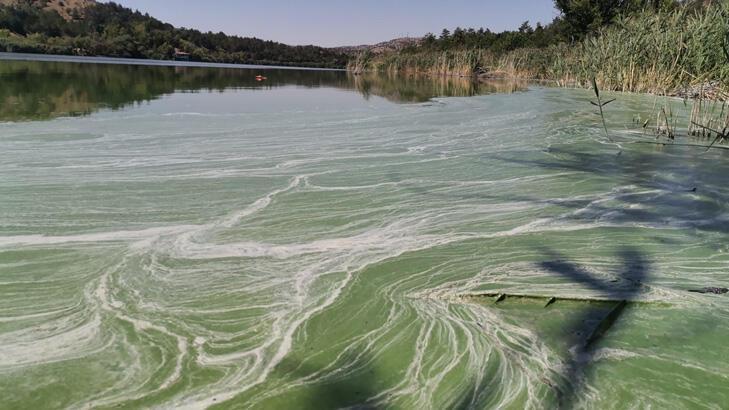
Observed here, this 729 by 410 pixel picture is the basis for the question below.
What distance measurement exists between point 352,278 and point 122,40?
209 ft

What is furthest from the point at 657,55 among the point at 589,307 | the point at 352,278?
the point at 352,278

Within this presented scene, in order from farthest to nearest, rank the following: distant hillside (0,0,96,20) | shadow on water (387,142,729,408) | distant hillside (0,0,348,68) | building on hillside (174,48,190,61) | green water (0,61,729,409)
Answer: distant hillside (0,0,96,20) → building on hillside (174,48,190,61) → distant hillside (0,0,348,68) → shadow on water (387,142,729,408) → green water (0,61,729,409)

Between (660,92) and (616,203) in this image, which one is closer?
(616,203)

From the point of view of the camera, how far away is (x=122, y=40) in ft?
186

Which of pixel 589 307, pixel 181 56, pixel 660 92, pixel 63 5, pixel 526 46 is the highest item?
pixel 63 5

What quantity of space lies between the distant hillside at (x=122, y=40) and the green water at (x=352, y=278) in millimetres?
53139

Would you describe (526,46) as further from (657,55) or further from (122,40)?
(122,40)

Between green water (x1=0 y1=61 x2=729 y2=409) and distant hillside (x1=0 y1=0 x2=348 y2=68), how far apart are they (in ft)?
174

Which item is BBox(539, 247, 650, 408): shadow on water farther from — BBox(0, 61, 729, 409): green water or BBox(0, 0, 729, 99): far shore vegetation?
BBox(0, 0, 729, 99): far shore vegetation

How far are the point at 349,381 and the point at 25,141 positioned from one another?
5142mm

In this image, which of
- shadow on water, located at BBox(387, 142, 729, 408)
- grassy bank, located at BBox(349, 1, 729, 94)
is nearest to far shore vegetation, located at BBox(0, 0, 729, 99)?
grassy bank, located at BBox(349, 1, 729, 94)

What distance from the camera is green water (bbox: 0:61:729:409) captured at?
5.11 feet

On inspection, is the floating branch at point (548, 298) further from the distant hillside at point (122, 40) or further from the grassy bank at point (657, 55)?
the distant hillside at point (122, 40)

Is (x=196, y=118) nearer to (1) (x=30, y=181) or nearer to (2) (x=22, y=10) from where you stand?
(1) (x=30, y=181)
